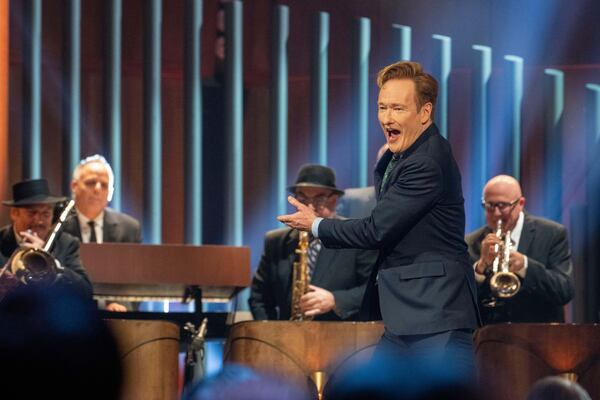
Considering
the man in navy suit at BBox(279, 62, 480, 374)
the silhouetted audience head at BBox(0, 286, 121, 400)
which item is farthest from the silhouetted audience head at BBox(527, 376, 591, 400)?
the silhouetted audience head at BBox(0, 286, 121, 400)

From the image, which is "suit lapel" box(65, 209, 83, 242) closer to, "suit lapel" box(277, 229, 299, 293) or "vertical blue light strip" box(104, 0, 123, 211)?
"vertical blue light strip" box(104, 0, 123, 211)

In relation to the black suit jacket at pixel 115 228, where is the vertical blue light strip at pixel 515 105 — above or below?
above

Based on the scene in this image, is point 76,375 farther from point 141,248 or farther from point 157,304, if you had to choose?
point 157,304

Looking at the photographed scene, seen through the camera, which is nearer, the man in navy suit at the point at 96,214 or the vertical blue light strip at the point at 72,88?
the man in navy suit at the point at 96,214

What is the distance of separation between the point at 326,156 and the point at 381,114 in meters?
3.80

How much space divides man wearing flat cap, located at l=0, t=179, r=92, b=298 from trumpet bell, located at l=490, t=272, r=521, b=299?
6.13 feet

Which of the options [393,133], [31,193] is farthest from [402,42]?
[393,133]

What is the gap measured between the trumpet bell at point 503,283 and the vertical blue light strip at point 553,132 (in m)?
2.03

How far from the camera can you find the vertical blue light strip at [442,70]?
7.31m

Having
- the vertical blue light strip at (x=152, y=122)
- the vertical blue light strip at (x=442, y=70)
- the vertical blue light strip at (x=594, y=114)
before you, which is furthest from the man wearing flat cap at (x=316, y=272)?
the vertical blue light strip at (x=594, y=114)

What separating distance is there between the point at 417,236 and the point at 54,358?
1.63 m

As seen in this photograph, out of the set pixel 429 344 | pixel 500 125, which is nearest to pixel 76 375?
pixel 429 344

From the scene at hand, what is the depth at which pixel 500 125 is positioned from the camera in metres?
7.33

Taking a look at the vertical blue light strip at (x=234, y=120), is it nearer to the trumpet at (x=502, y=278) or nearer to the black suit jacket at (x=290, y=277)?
the black suit jacket at (x=290, y=277)
